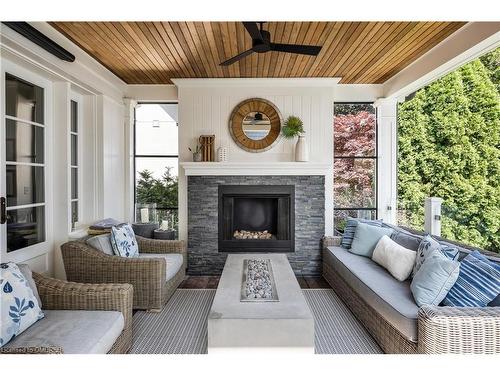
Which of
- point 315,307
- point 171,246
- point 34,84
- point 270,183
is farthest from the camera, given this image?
point 270,183

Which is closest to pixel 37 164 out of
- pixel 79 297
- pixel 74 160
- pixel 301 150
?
pixel 74 160

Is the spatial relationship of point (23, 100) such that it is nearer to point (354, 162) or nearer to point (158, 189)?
point (158, 189)

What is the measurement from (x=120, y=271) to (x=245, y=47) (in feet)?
8.35

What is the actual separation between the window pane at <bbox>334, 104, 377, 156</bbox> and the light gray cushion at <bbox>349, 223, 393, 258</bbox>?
4.83 ft

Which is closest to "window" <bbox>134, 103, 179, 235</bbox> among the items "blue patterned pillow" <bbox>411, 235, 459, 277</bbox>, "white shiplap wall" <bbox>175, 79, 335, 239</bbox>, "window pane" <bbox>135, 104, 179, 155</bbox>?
"window pane" <bbox>135, 104, 179, 155</bbox>

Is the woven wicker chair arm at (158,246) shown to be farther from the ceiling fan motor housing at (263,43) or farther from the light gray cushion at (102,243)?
the ceiling fan motor housing at (263,43)

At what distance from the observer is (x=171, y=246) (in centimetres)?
398

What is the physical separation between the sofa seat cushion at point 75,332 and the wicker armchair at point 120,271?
0.90 metres

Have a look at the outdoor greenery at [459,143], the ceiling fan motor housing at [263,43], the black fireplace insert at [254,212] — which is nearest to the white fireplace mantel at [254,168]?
the black fireplace insert at [254,212]

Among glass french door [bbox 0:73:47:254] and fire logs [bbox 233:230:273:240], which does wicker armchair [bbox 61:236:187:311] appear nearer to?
glass french door [bbox 0:73:47:254]

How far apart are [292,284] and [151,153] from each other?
3.13 metres

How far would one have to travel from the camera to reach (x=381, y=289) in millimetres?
2617
